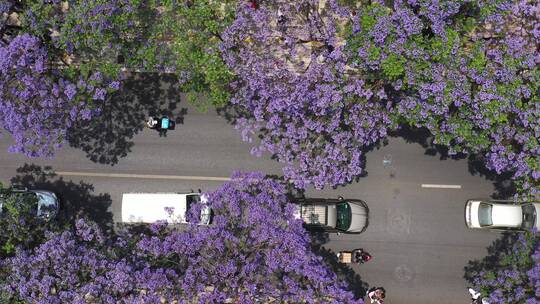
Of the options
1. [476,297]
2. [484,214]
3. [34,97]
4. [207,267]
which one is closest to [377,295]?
[476,297]

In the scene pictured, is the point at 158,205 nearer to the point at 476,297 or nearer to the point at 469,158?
the point at 469,158

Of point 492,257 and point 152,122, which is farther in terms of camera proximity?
point 152,122

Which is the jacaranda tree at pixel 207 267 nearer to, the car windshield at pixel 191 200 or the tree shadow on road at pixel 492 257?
the car windshield at pixel 191 200

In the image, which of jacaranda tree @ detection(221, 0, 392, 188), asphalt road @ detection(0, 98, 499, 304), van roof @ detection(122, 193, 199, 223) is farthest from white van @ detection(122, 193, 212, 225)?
jacaranda tree @ detection(221, 0, 392, 188)

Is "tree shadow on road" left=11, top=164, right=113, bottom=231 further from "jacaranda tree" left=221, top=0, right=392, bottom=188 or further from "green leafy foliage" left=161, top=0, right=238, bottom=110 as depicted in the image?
"jacaranda tree" left=221, top=0, right=392, bottom=188

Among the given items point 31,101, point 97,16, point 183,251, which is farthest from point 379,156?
point 31,101

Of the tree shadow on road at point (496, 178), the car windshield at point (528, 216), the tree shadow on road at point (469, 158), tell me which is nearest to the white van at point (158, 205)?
the tree shadow on road at point (469, 158)
